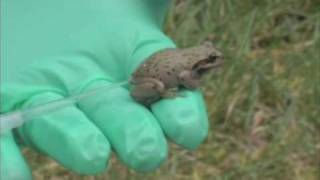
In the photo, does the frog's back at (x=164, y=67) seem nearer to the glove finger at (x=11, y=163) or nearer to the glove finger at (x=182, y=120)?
the glove finger at (x=182, y=120)

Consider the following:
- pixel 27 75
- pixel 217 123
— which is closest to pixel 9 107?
pixel 27 75

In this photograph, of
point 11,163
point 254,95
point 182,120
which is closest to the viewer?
point 11,163

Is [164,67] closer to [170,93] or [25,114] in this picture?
[170,93]

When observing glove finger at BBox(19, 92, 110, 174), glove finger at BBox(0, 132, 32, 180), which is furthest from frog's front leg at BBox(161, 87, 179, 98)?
glove finger at BBox(0, 132, 32, 180)

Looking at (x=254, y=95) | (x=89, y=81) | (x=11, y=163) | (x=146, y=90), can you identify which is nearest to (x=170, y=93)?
(x=146, y=90)

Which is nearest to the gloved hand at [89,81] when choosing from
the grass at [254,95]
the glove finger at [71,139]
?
the glove finger at [71,139]

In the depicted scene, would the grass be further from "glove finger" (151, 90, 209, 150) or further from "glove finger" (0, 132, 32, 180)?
"glove finger" (0, 132, 32, 180)
